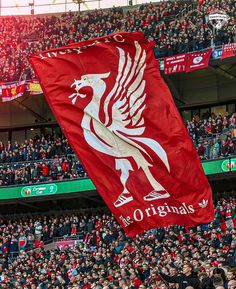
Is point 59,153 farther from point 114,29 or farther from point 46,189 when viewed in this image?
point 114,29

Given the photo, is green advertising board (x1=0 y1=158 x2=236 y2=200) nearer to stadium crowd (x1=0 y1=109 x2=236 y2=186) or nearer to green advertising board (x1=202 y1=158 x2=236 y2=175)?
stadium crowd (x1=0 y1=109 x2=236 y2=186)

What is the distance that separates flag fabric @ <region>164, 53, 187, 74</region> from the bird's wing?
24808 mm

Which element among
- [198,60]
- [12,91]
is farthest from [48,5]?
[198,60]

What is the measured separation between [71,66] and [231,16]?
91.6ft

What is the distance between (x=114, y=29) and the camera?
4444 centimetres

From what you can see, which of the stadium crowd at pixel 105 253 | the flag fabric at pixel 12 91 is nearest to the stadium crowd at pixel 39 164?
the stadium crowd at pixel 105 253

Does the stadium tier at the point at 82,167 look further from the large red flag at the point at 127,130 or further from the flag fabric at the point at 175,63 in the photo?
the large red flag at the point at 127,130

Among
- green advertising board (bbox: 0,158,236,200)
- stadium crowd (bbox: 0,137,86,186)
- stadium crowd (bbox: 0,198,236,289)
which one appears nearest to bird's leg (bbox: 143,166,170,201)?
stadium crowd (bbox: 0,198,236,289)

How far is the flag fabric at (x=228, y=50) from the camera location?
115 feet

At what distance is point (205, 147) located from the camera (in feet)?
109

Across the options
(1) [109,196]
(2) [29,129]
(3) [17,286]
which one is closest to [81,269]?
(3) [17,286]

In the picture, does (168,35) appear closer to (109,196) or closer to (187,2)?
(187,2)

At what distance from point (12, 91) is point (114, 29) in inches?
302

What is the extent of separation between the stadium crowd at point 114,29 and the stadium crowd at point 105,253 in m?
9.53
